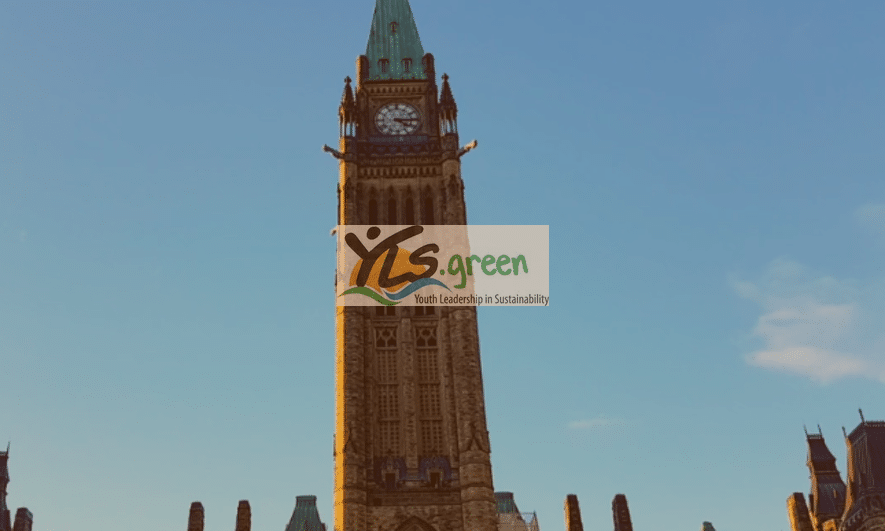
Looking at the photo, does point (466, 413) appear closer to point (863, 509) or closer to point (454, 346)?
point (454, 346)

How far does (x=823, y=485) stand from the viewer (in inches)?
3071

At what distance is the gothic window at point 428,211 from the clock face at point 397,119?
7.47m

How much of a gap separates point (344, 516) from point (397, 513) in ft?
12.5

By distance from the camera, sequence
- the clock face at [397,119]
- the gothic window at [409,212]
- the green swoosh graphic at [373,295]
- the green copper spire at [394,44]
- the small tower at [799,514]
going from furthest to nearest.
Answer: the green copper spire at [394,44] < the clock face at [397,119] < the gothic window at [409,212] < the green swoosh graphic at [373,295] < the small tower at [799,514]

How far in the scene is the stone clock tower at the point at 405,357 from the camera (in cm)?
6488

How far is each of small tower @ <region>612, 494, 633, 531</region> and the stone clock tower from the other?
8205 millimetres

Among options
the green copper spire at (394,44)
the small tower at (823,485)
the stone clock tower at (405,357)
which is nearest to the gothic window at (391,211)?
the stone clock tower at (405,357)

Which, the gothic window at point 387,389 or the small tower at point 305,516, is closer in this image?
the gothic window at point 387,389

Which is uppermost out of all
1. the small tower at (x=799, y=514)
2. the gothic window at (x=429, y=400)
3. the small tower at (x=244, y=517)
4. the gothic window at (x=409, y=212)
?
the gothic window at (x=409, y=212)

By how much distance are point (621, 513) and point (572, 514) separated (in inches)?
130

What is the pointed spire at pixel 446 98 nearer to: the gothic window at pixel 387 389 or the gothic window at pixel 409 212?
the gothic window at pixel 409 212

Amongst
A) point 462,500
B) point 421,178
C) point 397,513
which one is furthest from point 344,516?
point 421,178

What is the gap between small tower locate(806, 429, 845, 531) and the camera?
246 ft

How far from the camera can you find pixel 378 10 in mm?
94312
